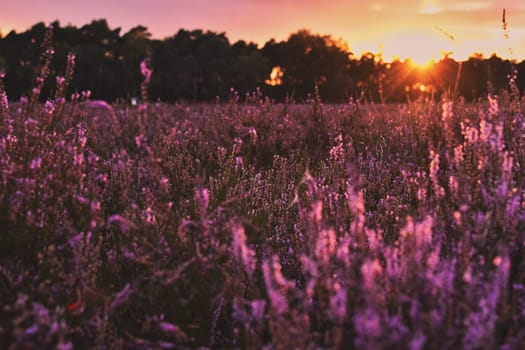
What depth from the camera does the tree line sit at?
4141cm

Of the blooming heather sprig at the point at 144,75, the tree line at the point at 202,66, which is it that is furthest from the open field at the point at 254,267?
the tree line at the point at 202,66

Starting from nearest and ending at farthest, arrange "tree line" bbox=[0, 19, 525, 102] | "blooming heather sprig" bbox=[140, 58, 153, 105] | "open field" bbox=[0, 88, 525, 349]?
"open field" bbox=[0, 88, 525, 349], "blooming heather sprig" bbox=[140, 58, 153, 105], "tree line" bbox=[0, 19, 525, 102]

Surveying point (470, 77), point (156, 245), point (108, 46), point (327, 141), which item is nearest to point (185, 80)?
point (108, 46)

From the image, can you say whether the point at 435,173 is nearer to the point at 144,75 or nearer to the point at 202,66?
the point at 144,75

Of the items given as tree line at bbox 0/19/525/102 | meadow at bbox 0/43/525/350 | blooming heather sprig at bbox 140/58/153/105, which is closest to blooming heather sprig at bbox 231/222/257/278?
meadow at bbox 0/43/525/350

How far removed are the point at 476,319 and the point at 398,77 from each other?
45.2 metres

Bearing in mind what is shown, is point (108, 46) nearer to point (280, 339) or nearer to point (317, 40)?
point (317, 40)

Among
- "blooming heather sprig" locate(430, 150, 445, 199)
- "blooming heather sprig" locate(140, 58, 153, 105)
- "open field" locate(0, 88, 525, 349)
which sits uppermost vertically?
"blooming heather sprig" locate(140, 58, 153, 105)

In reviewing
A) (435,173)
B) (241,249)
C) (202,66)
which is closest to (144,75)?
(241,249)

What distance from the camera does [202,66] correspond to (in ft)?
161

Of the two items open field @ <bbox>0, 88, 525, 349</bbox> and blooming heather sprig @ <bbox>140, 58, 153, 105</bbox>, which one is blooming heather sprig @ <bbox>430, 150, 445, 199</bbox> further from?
blooming heather sprig @ <bbox>140, 58, 153, 105</bbox>

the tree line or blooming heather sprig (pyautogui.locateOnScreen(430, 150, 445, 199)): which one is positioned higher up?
the tree line

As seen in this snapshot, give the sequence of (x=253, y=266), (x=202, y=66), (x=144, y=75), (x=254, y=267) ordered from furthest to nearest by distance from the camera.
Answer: (x=202, y=66) → (x=144, y=75) → (x=254, y=267) → (x=253, y=266)

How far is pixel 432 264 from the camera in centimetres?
164
